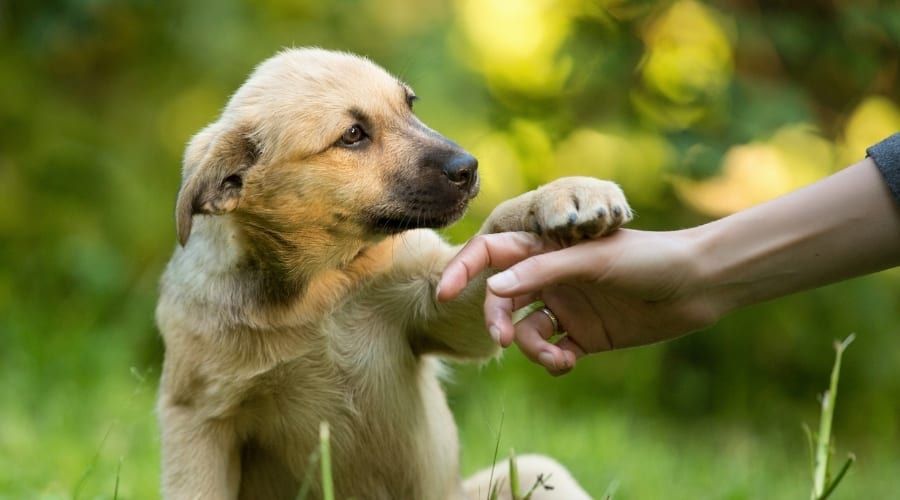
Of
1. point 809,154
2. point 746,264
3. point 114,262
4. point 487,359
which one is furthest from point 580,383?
point 746,264

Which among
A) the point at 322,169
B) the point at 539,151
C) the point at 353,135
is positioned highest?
the point at 539,151

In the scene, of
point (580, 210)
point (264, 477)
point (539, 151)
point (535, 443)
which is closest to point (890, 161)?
point (580, 210)

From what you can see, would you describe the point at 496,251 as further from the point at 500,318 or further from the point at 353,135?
the point at 353,135

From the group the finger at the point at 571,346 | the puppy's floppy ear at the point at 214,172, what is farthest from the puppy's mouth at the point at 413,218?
the finger at the point at 571,346

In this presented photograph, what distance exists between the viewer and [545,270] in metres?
2.90

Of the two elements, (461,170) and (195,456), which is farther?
(461,170)

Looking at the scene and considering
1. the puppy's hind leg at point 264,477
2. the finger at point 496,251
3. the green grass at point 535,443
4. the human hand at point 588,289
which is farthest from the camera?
the green grass at point 535,443

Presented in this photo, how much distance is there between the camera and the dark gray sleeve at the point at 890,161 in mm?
3068

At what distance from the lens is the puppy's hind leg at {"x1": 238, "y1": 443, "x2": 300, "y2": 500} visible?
Answer: 150 inches

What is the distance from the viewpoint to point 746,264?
3.21 metres

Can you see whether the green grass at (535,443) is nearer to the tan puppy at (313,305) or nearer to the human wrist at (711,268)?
the tan puppy at (313,305)

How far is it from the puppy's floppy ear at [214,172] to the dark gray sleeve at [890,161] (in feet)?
6.74

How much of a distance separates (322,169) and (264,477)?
3.61ft

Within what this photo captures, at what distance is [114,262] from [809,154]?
4507mm
